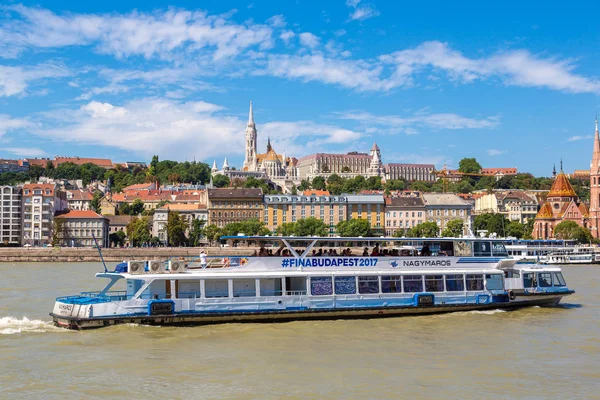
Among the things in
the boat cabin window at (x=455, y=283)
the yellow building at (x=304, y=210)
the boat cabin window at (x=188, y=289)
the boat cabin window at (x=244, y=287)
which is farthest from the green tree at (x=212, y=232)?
the boat cabin window at (x=188, y=289)

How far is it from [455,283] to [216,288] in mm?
8492

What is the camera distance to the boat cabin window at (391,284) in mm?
24984

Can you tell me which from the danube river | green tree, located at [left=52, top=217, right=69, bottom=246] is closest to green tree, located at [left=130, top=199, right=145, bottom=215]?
green tree, located at [left=52, top=217, right=69, bottom=246]

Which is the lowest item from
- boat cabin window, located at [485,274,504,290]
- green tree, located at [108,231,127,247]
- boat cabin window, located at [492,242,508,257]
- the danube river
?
the danube river

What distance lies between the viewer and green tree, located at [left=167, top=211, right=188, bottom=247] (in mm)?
106438

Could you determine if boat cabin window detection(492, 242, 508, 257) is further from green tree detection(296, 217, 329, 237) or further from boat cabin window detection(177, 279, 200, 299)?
green tree detection(296, 217, 329, 237)

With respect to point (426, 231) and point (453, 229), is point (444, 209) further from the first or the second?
point (426, 231)

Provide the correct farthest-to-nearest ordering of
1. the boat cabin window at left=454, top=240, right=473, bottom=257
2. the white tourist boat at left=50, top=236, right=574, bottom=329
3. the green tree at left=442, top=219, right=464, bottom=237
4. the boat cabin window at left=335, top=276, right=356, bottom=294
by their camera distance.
→ the green tree at left=442, top=219, right=464, bottom=237 < the boat cabin window at left=454, top=240, right=473, bottom=257 < the boat cabin window at left=335, top=276, right=356, bottom=294 < the white tourist boat at left=50, top=236, right=574, bottom=329

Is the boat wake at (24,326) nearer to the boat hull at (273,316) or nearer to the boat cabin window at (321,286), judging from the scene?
the boat hull at (273,316)

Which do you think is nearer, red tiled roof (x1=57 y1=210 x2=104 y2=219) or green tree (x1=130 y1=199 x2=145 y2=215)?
red tiled roof (x1=57 y1=210 x2=104 y2=219)

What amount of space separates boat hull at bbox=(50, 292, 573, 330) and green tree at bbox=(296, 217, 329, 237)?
7114 centimetres

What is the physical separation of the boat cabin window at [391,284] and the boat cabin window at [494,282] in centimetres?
360

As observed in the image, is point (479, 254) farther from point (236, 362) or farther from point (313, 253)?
point (236, 362)

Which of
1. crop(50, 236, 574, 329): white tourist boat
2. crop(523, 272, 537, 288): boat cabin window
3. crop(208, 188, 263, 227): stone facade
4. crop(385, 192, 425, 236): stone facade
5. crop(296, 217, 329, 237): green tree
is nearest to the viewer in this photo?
crop(50, 236, 574, 329): white tourist boat
